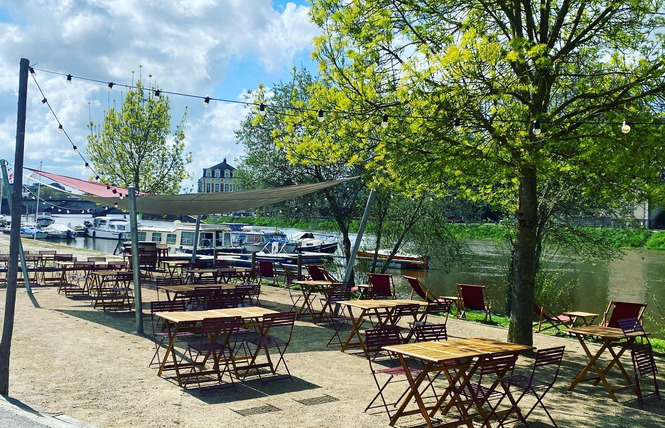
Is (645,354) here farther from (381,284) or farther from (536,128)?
(381,284)

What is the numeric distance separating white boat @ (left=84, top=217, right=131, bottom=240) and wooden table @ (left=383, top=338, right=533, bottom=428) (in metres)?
44.9

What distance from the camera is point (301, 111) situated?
9328mm

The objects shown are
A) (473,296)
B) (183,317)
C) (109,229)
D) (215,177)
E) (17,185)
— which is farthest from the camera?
(215,177)

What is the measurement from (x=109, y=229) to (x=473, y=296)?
46.4 meters

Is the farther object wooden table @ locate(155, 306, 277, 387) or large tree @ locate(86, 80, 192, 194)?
large tree @ locate(86, 80, 192, 194)

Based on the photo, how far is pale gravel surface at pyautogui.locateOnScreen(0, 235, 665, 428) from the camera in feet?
18.8

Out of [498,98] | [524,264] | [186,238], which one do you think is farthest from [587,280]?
[498,98]

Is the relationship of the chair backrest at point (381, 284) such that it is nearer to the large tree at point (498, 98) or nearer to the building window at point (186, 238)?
the large tree at point (498, 98)

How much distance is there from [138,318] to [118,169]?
45.2 feet

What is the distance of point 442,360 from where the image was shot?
5.32 metres

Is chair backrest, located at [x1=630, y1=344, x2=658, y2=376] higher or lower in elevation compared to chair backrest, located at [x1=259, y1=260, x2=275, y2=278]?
lower

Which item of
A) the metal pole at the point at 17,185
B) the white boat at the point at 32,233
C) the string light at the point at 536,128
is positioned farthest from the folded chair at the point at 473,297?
the white boat at the point at 32,233

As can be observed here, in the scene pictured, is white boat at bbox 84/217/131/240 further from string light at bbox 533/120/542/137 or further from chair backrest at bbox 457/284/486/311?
string light at bbox 533/120/542/137

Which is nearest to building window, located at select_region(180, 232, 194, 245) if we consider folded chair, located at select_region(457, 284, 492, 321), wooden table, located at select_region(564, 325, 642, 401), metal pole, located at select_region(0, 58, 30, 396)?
folded chair, located at select_region(457, 284, 492, 321)
